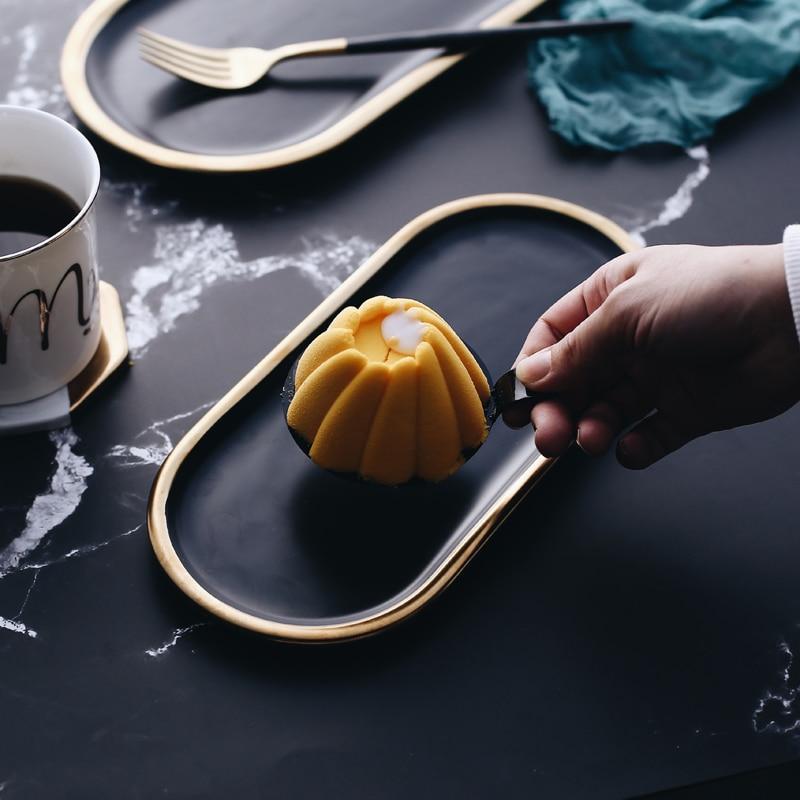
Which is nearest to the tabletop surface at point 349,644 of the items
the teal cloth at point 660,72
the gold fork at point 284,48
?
the gold fork at point 284,48

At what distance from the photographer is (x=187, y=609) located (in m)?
0.65

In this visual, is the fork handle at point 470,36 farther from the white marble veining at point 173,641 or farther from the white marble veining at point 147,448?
the white marble veining at point 173,641

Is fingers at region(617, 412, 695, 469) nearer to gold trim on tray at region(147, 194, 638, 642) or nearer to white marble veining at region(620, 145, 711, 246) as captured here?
gold trim on tray at region(147, 194, 638, 642)

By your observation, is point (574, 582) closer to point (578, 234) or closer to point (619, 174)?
point (578, 234)

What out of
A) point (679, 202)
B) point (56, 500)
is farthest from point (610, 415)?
point (56, 500)

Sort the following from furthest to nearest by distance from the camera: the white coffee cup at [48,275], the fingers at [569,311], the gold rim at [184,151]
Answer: the gold rim at [184,151], the fingers at [569,311], the white coffee cup at [48,275]

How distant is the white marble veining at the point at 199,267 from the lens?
79 centimetres

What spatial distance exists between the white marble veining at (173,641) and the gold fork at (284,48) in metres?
0.47

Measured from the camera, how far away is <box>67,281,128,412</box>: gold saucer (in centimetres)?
72

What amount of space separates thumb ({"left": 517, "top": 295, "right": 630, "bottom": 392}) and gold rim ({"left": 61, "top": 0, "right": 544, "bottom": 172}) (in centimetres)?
28

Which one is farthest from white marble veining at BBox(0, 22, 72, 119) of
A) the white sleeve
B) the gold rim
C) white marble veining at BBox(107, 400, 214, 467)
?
the white sleeve

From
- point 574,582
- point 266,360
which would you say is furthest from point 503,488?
point 266,360

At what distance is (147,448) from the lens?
0.72m

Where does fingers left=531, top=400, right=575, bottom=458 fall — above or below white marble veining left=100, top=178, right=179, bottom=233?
below
